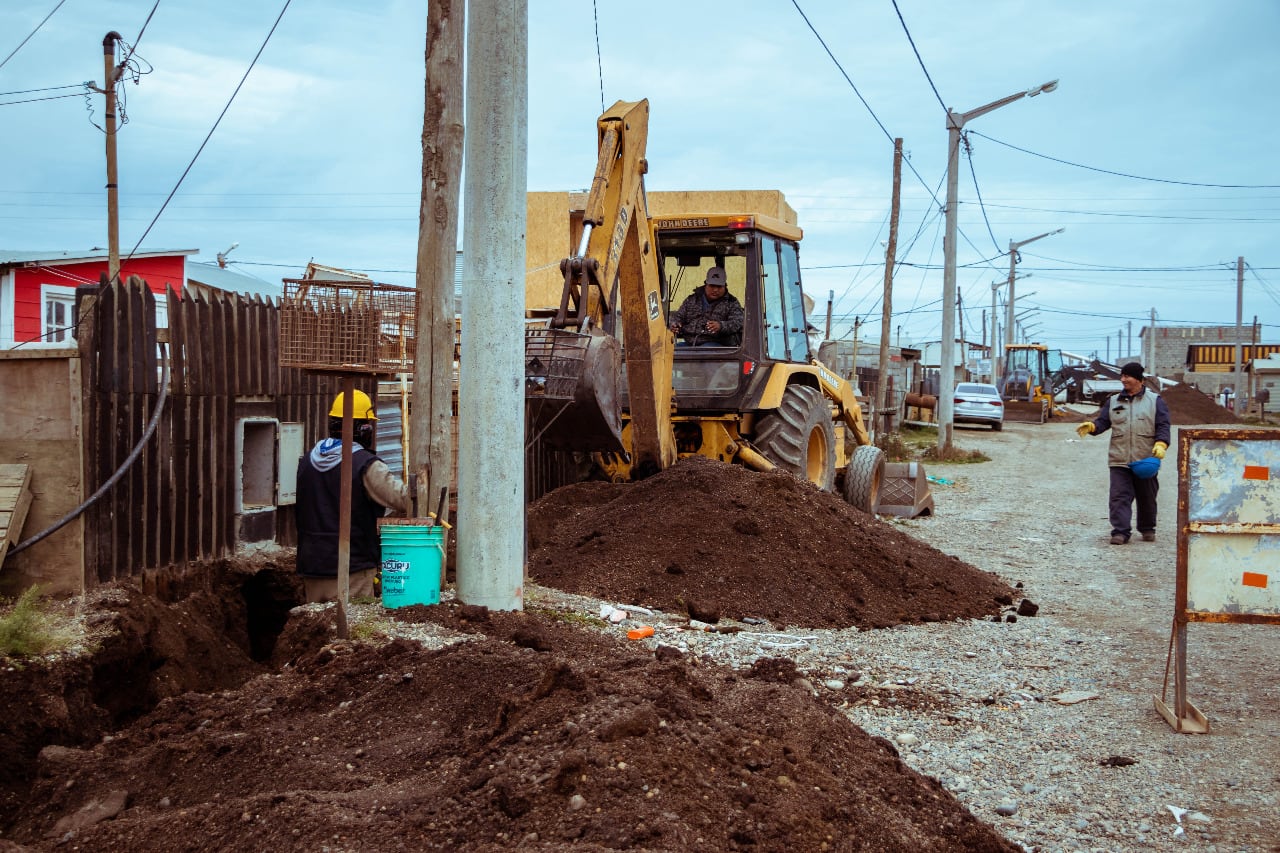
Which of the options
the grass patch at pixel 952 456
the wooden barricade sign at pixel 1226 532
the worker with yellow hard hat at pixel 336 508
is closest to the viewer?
the wooden barricade sign at pixel 1226 532

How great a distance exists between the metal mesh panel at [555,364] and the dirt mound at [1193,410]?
44054 millimetres

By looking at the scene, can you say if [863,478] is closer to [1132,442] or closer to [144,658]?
[1132,442]

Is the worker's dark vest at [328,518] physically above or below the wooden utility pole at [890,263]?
below

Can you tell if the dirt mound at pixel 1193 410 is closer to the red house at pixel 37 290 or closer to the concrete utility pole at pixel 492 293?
the red house at pixel 37 290

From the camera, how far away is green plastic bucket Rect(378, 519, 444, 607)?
6895mm

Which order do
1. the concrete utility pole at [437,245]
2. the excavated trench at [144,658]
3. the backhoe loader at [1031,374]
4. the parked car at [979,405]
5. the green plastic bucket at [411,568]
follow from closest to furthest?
the excavated trench at [144,658] → the green plastic bucket at [411,568] → the concrete utility pole at [437,245] → the parked car at [979,405] → the backhoe loader at [1031,374]

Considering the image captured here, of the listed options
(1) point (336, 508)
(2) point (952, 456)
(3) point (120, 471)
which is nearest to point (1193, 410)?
(2) point (952, 456)

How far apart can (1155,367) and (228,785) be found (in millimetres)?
102806

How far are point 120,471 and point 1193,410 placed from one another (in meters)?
51.5

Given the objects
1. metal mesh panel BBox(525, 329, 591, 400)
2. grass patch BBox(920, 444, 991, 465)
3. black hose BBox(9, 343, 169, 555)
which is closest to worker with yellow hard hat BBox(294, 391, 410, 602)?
black hose BBox(9, 343, 169, 555)

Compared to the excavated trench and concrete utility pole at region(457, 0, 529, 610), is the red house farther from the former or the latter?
concrete utility pole at region(457, 0, 529, 610)

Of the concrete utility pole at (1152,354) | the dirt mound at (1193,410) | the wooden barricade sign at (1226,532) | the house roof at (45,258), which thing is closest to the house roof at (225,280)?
the house roof at (45,258)

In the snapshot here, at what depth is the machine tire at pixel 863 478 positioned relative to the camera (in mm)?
13781

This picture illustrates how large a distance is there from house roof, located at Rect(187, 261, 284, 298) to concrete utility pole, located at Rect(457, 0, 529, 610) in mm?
21872
